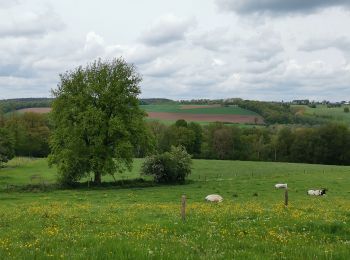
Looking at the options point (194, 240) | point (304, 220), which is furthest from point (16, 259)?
point (304, 220)

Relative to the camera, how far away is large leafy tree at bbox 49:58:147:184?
186ft

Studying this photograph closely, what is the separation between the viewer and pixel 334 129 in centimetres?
12719

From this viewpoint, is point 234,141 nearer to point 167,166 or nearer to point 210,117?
point 210,117

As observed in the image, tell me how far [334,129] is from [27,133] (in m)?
97.1

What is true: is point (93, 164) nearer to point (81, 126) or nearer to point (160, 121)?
point (81, 126)

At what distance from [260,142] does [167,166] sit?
92857 mm

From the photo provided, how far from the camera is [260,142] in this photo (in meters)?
146

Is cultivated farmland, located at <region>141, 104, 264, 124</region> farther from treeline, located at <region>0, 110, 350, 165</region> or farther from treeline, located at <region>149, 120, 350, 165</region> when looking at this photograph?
treeline, located at <region>0, 110, 350, 165</region>

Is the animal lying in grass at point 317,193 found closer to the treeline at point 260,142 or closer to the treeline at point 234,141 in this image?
the treeline at point 234,141

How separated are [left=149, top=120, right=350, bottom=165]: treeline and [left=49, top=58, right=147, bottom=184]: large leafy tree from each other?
6069 centimetres

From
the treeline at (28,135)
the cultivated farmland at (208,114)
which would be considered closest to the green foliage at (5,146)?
the treeline at (28,135)

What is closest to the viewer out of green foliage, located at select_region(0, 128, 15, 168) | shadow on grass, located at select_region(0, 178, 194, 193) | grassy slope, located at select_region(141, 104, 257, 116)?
shadow on grass, located at select_region(0, 178, 194, 193)

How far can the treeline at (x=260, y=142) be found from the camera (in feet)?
411

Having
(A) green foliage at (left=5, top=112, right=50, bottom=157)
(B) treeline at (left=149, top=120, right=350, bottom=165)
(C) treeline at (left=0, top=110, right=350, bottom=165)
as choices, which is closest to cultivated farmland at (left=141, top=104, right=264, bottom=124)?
(B) treeline at (left=149, top=120, right=350, bottom=165)
